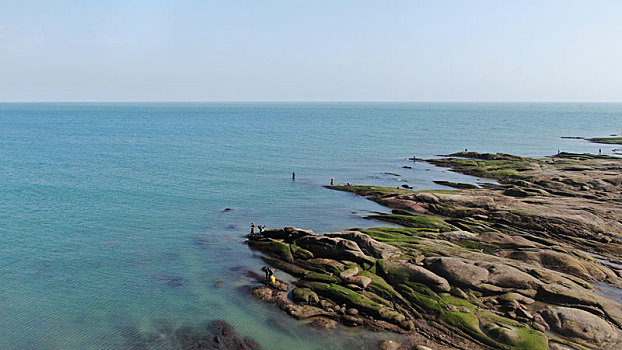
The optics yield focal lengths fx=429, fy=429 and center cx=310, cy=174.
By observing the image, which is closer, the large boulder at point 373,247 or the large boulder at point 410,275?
the large boulder at point 410,275

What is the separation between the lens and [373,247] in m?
37.4

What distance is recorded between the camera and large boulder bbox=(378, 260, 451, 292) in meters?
31.5

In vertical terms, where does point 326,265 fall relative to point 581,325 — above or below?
above

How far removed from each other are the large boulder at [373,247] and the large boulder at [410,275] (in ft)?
4.91

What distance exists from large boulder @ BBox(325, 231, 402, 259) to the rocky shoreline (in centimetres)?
9

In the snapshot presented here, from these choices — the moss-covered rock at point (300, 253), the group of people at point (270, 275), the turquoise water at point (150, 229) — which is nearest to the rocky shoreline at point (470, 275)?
the moss-covered rock at point (300, 253)

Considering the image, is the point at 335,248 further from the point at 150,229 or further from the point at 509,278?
the point at 150,229

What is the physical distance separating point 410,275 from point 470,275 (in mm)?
4336

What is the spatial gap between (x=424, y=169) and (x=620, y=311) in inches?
2362

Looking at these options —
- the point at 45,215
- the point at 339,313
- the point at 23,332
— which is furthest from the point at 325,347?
the point at 45,215

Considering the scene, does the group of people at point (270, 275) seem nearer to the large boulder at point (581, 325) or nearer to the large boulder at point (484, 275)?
the large boulder at point (484, 275)

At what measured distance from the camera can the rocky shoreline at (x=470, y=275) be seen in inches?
1076

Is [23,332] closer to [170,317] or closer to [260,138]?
[170,317]

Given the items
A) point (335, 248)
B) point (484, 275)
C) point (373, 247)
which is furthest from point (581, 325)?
point (335, 248)
